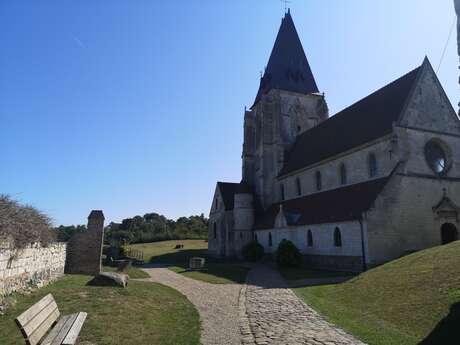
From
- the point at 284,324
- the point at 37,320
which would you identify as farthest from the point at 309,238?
the point at 37,320

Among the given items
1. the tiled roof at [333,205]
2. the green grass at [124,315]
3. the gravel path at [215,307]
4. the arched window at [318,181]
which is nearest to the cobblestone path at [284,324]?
the gravel path at [215,307]

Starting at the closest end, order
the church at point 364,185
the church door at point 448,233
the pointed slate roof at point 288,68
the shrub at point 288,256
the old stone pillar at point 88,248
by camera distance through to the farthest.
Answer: the old stone pillar at point 88,248 → the church at point 364,185 → the church door at point 448,233 → the shrub at point 288,256 → the pointed slate roof at point 288,68

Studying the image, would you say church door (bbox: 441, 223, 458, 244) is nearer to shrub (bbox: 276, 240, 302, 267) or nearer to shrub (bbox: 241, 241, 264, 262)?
shrub (bbox: 276, 240, 302, 267)

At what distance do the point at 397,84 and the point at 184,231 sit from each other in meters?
54.9

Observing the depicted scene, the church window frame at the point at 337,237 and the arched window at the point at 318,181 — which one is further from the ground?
the arched window at the point at 318,181

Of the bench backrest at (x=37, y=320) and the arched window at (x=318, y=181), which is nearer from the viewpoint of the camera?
the bench backrest at (x=37, y=320)

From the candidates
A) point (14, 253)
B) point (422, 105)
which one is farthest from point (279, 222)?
point (14, 253)

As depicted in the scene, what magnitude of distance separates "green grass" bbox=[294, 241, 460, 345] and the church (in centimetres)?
641

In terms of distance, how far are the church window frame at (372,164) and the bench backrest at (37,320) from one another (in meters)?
21.6

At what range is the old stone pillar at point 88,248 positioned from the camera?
19.2 m

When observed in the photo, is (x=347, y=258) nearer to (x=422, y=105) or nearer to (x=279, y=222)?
(x=279, y=222)

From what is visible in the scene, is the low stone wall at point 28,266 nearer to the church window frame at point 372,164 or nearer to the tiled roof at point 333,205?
the tiled roof at point 333,205

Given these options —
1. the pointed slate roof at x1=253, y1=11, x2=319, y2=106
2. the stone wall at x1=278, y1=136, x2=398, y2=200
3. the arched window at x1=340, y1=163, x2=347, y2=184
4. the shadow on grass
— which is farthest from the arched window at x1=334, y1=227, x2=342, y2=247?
the pointed slate roof at x1=253, y1=11, x2=319, y2=106

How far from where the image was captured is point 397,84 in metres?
26.2
